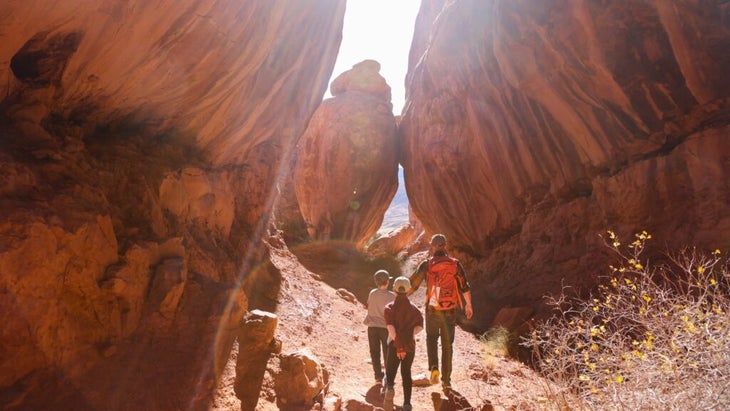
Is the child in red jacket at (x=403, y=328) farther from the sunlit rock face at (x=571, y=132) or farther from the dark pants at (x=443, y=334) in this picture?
the sunlit rock face at (x=571, y=132)

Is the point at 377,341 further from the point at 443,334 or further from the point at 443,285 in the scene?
the point at 443,285

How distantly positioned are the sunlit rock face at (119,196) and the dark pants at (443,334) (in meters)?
2.56

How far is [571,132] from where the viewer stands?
41.2 ft

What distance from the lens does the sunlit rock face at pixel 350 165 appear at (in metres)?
25.1

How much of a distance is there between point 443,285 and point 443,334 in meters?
0.65

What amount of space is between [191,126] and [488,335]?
8.61 meters

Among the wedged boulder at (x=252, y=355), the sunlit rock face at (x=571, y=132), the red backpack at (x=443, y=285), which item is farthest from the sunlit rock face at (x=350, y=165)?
the wedged boulder at (x=252, y=355)

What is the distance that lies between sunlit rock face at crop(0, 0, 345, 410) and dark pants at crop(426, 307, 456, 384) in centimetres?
256

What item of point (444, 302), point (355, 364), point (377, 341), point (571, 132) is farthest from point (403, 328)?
point (571, 132)

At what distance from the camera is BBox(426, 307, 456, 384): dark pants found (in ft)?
17.3

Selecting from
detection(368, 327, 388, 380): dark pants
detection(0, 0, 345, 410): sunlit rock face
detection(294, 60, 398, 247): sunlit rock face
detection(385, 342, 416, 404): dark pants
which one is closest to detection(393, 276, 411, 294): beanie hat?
detection(385, 342, 416, 404): dark pants

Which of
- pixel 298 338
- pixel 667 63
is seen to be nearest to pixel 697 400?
pixel 298 338

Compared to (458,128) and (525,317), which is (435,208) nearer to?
(458,128)

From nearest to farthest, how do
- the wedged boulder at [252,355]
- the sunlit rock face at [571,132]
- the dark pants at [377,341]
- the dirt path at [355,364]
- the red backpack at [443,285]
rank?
the wedged boulder at [252,355]
the dirt path at [355,364]
the red backpack at [443,285]
the dark pants at [377,341]
the sunlit rock face at [571,132]
